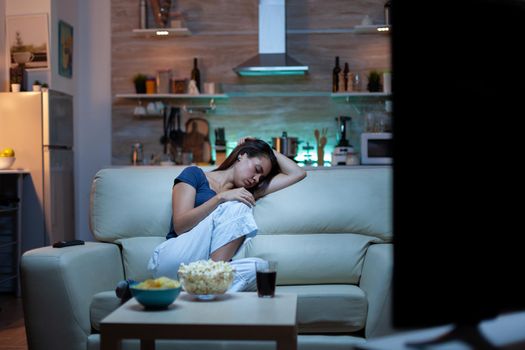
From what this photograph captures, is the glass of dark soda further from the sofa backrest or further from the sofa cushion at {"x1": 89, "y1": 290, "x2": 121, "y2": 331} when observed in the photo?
the sofa backrest

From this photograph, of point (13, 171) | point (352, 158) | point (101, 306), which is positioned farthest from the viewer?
point (352, 158)

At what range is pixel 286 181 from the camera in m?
3.08

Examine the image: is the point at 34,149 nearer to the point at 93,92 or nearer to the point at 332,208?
the point at 93,92

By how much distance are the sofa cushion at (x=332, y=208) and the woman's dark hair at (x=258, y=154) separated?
0.21ft

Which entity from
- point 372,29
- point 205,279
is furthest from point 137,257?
point 372,29

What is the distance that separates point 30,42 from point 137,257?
138 inches

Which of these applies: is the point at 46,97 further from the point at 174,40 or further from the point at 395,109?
the point at 395,109

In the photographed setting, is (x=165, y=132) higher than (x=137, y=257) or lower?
higher

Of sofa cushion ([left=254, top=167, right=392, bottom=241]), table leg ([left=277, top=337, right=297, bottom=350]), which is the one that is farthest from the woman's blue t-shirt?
table leg ([left=277, top=337, right=297, bottom=350])

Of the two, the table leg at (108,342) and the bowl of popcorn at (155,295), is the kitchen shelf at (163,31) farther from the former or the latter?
the table leg at (108,342)

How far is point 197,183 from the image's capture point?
2.96 meters

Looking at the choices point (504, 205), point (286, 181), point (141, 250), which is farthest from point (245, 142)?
point (504, 205)

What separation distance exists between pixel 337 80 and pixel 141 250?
12.0 ft

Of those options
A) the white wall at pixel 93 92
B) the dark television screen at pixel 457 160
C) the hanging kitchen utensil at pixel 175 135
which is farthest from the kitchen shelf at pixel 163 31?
the dark television screen at pixel 457 160
